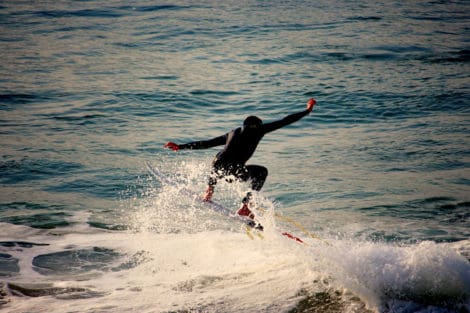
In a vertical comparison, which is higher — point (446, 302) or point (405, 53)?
point (405, 53)

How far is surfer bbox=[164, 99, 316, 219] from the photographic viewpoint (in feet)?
27.3

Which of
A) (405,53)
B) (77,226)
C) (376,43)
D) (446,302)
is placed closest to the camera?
(446,302)

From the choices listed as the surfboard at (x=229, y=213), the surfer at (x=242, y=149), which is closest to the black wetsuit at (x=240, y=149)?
the surfer at (x=242, y=149)

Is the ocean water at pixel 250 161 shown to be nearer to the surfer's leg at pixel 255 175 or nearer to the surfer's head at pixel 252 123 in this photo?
the surfer's leg at pixel 255 175

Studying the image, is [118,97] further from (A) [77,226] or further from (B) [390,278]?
(B) [390,278]

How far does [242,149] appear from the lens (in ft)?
27.6

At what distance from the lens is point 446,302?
23.4ft

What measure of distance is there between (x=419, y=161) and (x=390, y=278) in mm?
8400

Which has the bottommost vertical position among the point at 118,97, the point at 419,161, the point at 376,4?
the point at 419,161

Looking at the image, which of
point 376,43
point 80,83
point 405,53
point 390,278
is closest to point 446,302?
point 390,278

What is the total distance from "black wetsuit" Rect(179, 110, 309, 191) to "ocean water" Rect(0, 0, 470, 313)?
53 cm

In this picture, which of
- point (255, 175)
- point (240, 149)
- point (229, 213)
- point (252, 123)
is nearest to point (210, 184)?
point (229, 213)

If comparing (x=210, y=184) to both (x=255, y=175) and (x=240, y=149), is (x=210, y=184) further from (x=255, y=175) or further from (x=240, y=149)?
(x=240, y=149)

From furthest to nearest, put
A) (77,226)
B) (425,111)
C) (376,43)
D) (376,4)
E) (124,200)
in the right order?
(376,4) → (376,43) → (425,111) → (124,200) → (77,226)
